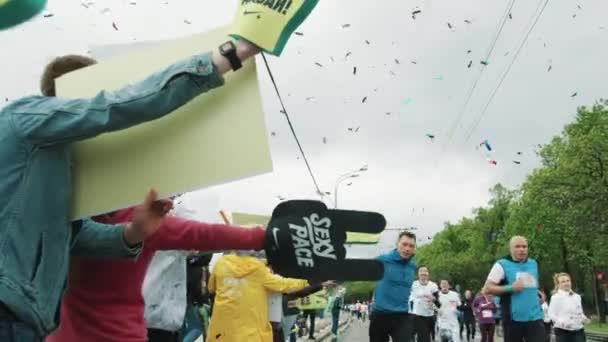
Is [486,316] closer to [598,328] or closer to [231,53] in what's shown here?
[231,53]

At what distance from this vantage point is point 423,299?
1452 centimetres

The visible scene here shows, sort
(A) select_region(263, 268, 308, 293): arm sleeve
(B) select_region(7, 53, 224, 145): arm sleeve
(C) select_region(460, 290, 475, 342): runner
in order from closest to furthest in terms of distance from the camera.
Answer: (B) select_region(7, 53, 224, 145): arm sleeve
(A) select_region(263, 268, 308, 293): arm sleeve
(C) select_region(460, 290, 475, 342): runner

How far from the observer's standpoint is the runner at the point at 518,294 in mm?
8156

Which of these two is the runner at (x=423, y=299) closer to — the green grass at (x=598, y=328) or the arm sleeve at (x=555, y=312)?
the arm sleeve at (x=555, y=312)

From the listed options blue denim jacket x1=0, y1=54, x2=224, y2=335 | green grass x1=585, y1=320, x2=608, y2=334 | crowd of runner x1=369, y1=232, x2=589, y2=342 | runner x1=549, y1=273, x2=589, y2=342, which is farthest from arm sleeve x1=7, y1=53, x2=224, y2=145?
green grass x1=585, y1=320, x2=608, y2=334

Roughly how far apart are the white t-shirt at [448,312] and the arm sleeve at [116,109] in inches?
624

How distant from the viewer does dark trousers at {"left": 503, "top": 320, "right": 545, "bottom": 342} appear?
8.12 m

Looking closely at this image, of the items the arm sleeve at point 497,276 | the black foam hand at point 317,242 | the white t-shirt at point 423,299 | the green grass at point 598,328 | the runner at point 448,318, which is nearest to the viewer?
the black foam hand at point 317,242

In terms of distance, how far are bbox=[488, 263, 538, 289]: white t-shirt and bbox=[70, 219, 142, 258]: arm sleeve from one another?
21.8 ft

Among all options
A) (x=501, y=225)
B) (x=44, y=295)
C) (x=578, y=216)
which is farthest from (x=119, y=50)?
(x=501, y=225)

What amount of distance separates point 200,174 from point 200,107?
19 cm

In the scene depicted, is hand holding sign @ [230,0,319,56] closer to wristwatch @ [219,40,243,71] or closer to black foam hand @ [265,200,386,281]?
wristwatch @ [219,40,243,71]

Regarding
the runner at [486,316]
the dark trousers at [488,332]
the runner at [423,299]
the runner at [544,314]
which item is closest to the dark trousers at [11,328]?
the runner at [544,314]

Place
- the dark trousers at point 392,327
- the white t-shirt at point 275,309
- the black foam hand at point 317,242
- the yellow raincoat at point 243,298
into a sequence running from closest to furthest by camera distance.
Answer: the black foam hand at point 317,242
the yellow raincoat at point 243,298
the white t-shirt at point 275,309
the dark trousers at point 392,327
